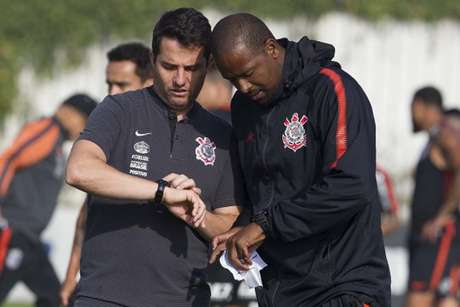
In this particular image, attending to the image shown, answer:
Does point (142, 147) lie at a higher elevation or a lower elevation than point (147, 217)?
higher

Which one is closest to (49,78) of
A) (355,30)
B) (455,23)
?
(355,30)

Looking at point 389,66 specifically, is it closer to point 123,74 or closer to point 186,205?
point 123,74

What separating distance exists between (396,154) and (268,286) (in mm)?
10805

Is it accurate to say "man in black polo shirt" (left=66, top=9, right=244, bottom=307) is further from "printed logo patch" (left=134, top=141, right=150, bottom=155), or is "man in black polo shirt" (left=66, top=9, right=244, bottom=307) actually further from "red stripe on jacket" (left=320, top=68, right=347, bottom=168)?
"red stripe on jacket" (left=320, top=68, right=347, bottom=168)

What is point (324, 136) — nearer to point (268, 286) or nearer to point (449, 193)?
point (268, 286)

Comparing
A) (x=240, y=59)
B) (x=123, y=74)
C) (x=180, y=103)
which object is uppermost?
(x=240, y=59)

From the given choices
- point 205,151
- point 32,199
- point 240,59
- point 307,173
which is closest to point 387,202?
point 32,199

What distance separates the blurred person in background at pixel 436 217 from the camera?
10062 mm

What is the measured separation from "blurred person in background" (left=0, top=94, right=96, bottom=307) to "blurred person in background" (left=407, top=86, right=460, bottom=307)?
3.35 metres

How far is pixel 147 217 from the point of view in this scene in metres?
4.78

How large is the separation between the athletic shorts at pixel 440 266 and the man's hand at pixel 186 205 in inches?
232

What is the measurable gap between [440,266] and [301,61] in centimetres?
594

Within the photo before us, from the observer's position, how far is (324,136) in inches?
175

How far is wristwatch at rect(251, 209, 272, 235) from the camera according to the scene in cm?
452
